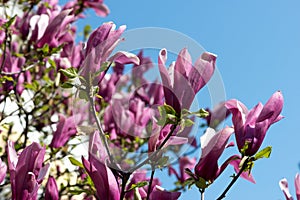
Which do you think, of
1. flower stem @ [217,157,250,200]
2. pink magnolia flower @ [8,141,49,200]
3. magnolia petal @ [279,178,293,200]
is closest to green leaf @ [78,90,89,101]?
pink magnolia flower @ [8,141,49,200]

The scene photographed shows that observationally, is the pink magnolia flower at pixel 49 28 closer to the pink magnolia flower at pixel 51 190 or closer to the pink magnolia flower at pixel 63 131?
the pink magnolia flower at pixel 63 131

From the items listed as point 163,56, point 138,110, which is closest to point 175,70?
point 163,56

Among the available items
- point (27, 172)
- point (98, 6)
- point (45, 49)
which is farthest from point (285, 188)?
point (98, 6)

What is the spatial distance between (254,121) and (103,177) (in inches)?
14.8

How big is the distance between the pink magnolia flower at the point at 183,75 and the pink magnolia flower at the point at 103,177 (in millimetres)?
196

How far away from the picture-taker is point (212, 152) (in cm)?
110

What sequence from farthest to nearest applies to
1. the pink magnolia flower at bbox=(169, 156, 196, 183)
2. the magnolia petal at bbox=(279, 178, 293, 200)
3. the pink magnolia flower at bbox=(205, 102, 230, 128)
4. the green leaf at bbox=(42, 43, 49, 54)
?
the pink magnolia flower at bbox=(169, 156, 196, 183)
the green leaf at bbox=(42, 43, 49, 54)
the magnolia petal at bbox=(279, 178, 293, 200)
the pink magnolia flower at bbox=(205, 102, 230, 128)

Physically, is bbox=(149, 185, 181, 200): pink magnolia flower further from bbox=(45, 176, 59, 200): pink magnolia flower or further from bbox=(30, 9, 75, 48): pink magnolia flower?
bbox=(30, 9, 75, 48): pink magnolia flower

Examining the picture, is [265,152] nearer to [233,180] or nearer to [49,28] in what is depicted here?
[233,180]

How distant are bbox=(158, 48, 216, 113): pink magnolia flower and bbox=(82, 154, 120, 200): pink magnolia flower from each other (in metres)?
0.20

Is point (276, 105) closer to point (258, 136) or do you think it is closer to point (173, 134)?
point (258, 136)

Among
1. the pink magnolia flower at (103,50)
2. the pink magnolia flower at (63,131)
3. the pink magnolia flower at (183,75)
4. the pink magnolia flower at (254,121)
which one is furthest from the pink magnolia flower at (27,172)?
the pink magnolia flower at (63,131)

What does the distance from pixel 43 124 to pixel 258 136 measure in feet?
5.94

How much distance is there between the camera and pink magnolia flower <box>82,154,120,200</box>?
1.00 metres
